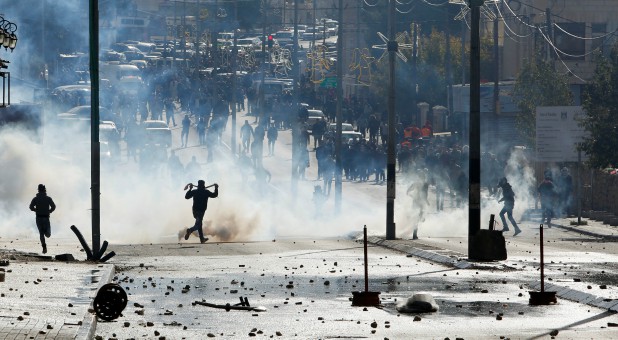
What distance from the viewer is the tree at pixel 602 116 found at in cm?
4397

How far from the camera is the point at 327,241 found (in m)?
35.3

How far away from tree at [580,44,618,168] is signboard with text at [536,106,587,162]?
279 millimetres

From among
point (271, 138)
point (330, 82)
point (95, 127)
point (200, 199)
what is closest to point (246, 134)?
point (271, 138)

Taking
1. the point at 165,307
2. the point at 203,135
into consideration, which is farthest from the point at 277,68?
the point at 165,307

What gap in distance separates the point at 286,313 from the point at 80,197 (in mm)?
28578

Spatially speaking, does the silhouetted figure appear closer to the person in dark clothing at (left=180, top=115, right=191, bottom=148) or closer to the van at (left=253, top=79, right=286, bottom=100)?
the person in dark clothing at (left=180, top=115, right=191, bottom=148)

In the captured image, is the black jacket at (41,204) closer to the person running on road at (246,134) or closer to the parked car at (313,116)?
the person running on road at (246,134)

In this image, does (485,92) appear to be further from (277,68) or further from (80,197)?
(277,68)

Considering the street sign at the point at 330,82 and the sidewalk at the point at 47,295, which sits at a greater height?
the street sign at the point at 330,82

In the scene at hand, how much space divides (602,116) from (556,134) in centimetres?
172

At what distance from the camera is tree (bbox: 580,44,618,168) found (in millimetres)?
43969

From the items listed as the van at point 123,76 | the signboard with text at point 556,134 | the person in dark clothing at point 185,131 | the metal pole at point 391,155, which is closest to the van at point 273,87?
the van at point 123,76

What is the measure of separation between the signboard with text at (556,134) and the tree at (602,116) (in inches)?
11.0

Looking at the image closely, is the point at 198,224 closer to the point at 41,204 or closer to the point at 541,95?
the point at 41,204
